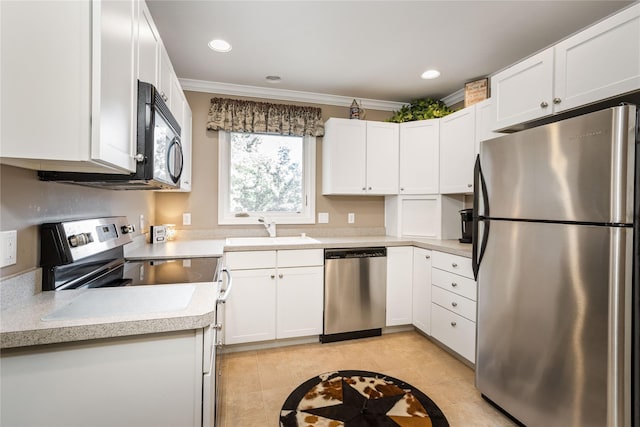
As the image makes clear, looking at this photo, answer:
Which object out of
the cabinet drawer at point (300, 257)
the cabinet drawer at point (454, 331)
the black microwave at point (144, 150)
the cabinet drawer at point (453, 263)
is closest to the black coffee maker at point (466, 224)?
the cabinet drawer at point (453, 263)

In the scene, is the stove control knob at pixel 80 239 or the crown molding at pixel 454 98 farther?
the crown molding at pixel 454 98

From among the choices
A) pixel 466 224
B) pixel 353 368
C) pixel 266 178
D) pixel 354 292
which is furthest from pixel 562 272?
pixel 266 178

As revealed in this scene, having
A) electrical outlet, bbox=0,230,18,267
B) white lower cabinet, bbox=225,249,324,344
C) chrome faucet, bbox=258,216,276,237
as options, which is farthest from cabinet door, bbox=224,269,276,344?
electrical outlet, bbox=0,230,18,267

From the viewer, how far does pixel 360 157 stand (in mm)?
3178

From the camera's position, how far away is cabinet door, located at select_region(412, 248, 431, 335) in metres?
2.77

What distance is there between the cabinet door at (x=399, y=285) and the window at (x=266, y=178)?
98 centimetres

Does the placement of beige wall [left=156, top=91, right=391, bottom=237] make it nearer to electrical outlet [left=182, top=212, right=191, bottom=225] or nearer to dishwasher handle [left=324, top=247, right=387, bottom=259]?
electrical outlet [left=182, top=212, right=191, bottom=225]

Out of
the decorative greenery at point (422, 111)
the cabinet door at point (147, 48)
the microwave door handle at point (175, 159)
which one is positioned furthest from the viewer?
the decorative greenery at point (422, 111)

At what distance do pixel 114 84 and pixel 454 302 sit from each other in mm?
2518

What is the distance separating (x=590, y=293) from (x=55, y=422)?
79.9 inches

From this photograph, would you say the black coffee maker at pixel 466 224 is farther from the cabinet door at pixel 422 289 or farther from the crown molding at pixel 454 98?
the crown molding at pixel 454 98

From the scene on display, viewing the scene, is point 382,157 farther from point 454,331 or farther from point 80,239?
point 80,239

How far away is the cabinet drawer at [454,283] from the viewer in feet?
7.38

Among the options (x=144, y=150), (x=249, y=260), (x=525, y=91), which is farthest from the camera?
(x=249, y=260)
